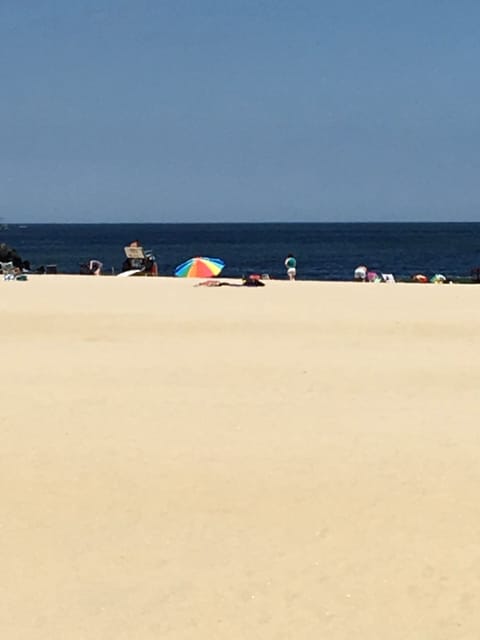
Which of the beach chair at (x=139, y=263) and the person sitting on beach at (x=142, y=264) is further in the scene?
the person sitting on beach at (x=142, y=264)

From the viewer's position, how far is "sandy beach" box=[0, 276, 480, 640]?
4945mm

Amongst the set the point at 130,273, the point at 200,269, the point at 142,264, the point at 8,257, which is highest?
the point at 8,257

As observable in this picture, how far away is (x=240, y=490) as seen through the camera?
6762mm

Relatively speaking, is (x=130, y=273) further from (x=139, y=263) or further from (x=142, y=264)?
(x=139, y=263)

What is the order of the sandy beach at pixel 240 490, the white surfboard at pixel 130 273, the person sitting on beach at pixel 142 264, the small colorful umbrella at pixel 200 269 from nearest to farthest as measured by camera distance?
the sandy beach at pixel 240 490 → the small colorful umbrella at pixel 200 269 → the white surfboard at pixel 130 273 → the person sitting on beach at pixel 142 264

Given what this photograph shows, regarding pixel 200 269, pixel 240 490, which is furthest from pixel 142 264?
pixel 240 490

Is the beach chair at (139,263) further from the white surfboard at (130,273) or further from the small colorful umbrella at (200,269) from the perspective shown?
the small colorful umbrella at (200,269)

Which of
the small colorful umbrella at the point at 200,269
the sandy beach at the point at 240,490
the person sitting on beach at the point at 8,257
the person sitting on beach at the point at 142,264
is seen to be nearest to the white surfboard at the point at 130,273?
the person sitting on beach at the point at 142,264

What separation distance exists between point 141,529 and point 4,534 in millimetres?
920

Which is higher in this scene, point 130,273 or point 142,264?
point 142,264

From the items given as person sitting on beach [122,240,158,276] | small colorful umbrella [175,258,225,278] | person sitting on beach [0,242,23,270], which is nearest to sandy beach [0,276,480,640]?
small colorful umbrella [175,258,225,278]

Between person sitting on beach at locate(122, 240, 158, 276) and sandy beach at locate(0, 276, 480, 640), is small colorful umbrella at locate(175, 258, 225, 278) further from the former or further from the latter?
sandy beach at locate(0, 276, 480, 640)

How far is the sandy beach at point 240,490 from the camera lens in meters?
4.95

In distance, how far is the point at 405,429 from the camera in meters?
8.45
